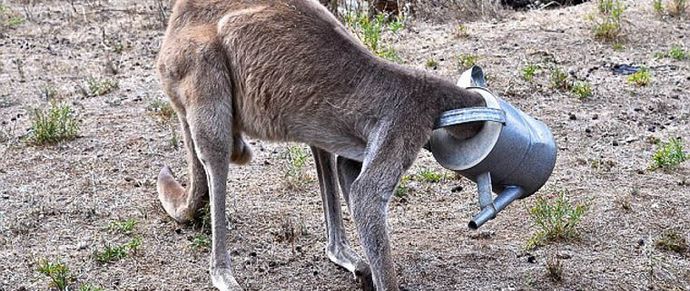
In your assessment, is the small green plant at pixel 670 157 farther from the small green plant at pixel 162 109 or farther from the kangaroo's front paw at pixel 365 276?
the small green plant at pixel 162 109

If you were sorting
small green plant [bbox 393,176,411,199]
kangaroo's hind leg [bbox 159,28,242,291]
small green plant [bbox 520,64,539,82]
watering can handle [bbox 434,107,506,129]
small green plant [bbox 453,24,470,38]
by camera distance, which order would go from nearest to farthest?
watering can handle [bbox 434,107,506,129]
kangaroo's hind leg [bbox 159,28,242,291]
small green plant [bbox 393,176,411,199]
small green plant [bbox 520,64,539,82]
small green plant [bbox 453,24,470,38]

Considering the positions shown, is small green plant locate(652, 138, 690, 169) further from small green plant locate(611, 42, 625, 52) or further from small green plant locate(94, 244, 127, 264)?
small green plant locate(94, 244, 127, 264)

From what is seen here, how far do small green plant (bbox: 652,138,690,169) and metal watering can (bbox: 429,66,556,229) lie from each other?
1.86 m

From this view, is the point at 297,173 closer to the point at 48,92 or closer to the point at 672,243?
the point at 672,243

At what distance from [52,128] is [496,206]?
341 cm

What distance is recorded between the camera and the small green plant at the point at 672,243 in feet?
15.4

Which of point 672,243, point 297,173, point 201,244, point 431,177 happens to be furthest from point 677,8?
point 201,244

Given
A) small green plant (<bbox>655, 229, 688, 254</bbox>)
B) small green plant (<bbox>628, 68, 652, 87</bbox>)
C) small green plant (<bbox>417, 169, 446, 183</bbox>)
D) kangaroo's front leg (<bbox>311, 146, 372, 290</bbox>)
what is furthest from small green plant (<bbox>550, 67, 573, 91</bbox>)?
kangaroo's front leg (<bbox>311, 146, 372, 290</bbox>)

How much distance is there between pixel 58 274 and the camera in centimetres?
445

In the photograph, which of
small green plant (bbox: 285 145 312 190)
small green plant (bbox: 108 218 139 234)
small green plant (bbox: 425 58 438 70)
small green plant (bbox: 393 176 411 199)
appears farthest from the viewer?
small green plant (bbox: 425 58 438 70)

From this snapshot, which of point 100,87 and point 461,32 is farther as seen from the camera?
point 461,32

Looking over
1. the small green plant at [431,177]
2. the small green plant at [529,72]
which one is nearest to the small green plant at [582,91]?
the small green plant at [529,72]

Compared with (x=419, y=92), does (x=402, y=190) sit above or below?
below

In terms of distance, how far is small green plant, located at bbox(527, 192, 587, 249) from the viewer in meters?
4.78
